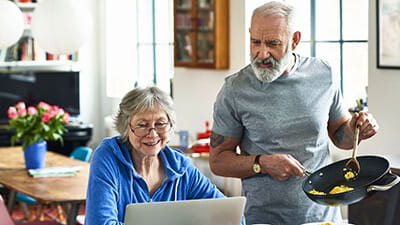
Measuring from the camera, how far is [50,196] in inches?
179

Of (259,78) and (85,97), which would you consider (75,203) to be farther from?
(85,97)

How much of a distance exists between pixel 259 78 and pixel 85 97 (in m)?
6.21

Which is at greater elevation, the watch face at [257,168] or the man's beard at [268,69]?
the man's beard at [268,69]

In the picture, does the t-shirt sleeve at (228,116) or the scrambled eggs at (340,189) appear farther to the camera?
the t-shirt sleeve at (228,116)

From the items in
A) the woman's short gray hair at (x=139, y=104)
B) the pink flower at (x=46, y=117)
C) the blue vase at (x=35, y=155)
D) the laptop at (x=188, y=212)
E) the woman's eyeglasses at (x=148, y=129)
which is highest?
the woman's short gray hair at (x=139, y=104)

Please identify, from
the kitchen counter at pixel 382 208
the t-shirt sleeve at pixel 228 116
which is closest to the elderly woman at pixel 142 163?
the t-shirt sleeve at pixel 228 116

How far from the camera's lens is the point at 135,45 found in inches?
345

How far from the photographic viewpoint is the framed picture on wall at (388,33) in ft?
14.1

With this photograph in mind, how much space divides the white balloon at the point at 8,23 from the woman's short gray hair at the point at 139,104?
2.22 m

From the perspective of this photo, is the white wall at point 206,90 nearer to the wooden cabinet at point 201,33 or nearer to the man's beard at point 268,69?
the wooden cabinet at point 201,33

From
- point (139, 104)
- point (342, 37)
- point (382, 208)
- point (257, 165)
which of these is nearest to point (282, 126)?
point (257, 165)

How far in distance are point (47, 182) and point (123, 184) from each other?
87.4 inches

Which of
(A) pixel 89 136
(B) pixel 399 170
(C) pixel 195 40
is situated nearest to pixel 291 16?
(B) pixel 399 170

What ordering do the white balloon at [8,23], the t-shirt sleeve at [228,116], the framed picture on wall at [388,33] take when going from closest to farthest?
1. the t-shirt sleeve at [228,116]
2. the framed picture on wall at [388,33]
3. the white balloon at [8,23]
